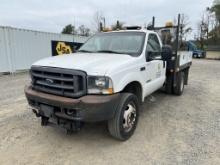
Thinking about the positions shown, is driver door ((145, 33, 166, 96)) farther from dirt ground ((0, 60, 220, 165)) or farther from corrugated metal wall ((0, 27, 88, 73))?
corrugated metal wall ((0, 27, 88, 73))

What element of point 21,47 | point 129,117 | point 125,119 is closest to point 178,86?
point 129,117

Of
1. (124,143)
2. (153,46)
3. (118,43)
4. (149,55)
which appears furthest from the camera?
(153,46)

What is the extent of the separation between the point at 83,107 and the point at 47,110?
688mm

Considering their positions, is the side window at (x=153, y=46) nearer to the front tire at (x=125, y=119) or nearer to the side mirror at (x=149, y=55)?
the side mirror at (x=149, y=55)

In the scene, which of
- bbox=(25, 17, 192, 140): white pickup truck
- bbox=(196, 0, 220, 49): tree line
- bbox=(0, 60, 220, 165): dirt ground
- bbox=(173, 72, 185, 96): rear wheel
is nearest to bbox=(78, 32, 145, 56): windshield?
bbox=(25, 17, 192, 140): white pickup truck

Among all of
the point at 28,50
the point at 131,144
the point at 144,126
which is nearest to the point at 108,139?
the point at 131,144

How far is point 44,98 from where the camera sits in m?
3.08

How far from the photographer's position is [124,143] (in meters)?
3.37

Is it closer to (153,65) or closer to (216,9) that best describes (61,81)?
(153,65)

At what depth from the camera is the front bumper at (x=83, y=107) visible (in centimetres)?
278

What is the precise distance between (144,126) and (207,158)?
1.34m

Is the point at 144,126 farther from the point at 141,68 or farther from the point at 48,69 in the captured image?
the point at 48,69

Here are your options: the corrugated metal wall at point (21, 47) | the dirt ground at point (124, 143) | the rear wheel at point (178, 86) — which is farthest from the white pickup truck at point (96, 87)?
the corrugated metal wall at point (21, 47)

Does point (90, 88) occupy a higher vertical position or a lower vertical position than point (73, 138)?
higher
